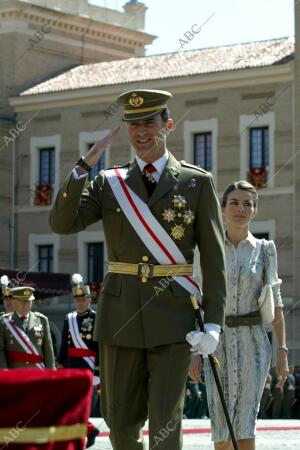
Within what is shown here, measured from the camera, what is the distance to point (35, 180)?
48.8m

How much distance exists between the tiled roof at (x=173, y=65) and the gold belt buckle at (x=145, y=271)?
35.9 metres

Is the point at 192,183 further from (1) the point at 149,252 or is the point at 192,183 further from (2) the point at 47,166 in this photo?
(2) the point at 47,166

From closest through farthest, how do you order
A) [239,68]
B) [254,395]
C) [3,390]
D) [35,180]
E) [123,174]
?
[3,390] → [123,174] → [254,395] → [239,68] → [35,180]

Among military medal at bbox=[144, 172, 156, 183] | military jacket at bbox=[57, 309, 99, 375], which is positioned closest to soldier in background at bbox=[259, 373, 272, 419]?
military jacket at bbox=[57, 309, 99, 375]

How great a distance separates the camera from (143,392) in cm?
709

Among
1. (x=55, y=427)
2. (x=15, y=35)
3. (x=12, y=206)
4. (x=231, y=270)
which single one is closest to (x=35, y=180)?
(x=12, y=206)

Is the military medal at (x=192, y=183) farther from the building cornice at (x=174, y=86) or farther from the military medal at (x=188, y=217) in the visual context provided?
the building cornice at (x=174, y=86)

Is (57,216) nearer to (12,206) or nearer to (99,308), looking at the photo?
(99,308)

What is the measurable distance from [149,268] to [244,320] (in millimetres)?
2083

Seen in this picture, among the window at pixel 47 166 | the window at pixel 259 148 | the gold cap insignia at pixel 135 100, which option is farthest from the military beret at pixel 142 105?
the window at pixel 47 166

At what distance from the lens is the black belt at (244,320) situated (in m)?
9.14

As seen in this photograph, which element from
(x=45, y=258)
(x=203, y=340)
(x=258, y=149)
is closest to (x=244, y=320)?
(x=203, y=340)

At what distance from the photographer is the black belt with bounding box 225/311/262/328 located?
914 centimetres

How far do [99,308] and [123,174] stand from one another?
70 cm
